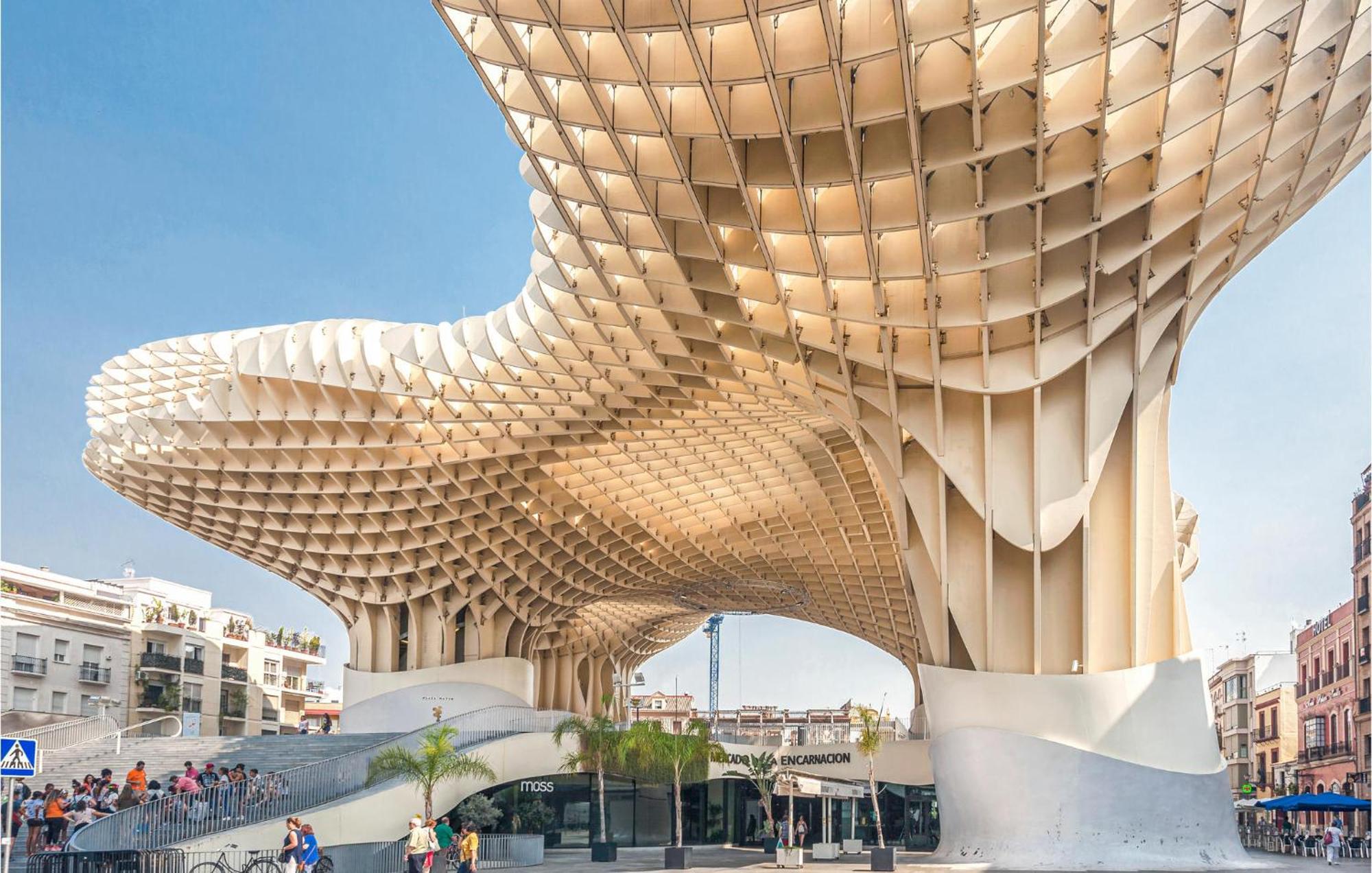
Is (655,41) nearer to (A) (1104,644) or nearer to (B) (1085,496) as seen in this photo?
(B) (1085,496)

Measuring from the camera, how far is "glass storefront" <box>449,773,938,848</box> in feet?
154

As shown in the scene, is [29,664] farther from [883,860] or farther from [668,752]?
[883,860]

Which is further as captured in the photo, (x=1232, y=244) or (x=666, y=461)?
(x=666, y=461)

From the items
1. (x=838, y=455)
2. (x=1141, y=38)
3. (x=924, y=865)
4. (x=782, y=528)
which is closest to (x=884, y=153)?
(x=1141, y=38)

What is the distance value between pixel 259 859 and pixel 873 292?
18356 mm

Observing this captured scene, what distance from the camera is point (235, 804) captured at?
32406mm

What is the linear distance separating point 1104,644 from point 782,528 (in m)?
33.1

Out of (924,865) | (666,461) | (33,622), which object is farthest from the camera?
(33,622)

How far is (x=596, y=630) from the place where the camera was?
96.1 metres

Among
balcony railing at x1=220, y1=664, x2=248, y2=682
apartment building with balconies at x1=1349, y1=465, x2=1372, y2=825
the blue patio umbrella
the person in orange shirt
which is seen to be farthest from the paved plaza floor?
balcony railing at x1=220, y1=664, x2=248, y2=682

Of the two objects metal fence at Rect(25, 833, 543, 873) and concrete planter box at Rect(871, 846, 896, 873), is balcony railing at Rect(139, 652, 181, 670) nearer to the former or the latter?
metal fence at Rect(25, 833, 543, 873)

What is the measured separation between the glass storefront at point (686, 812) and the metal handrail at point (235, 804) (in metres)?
4.36

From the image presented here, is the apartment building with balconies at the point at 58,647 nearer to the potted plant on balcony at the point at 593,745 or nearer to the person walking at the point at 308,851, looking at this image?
the potted plant on balcony at the point at 593,745

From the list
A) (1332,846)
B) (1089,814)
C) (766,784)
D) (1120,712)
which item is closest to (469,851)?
(1089,814)
